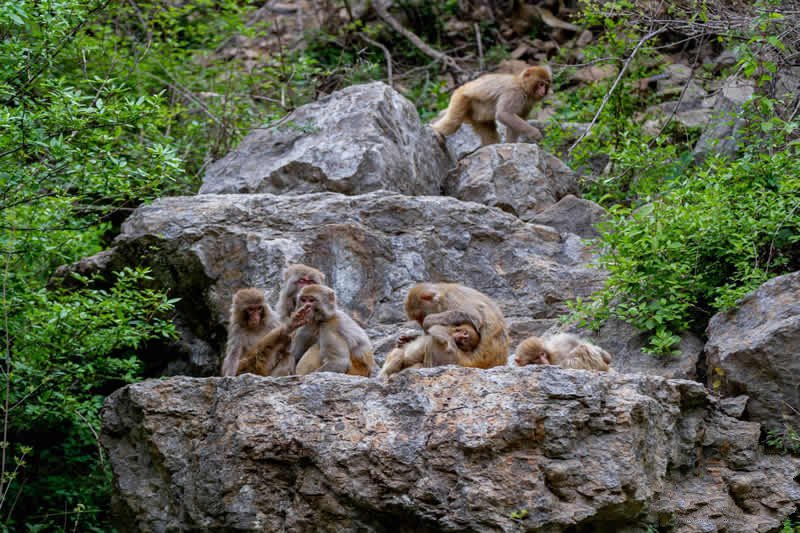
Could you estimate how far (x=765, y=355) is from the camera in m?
6.79

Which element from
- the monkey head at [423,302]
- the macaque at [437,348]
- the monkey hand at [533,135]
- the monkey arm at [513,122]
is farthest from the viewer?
the monkey hand at [533,135]

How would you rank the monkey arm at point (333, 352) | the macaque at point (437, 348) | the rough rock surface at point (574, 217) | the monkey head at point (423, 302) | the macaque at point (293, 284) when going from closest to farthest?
the macaque at point (437, 348) < the monkey arm at point (333, 352) < the monkey head at point (423, 302) < the macaque at point (293, 284) < the rough rock surface at point (574, 217)

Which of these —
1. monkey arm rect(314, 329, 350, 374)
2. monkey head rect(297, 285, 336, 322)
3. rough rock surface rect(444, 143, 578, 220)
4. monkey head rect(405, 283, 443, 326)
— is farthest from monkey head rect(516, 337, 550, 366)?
rough rock surface rect(444, 143, 578, 220)

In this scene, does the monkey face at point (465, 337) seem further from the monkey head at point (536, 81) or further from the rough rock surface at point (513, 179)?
the monkey head at point (536, 81)

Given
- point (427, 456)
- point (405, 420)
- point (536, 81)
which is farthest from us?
point (536, 81)

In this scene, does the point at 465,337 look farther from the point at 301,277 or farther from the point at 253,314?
the point at 253,314

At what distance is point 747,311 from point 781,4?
3577 mm

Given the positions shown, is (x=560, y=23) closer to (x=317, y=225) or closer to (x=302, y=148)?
(x=302, y=148)

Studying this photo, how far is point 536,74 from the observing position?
12.8 m

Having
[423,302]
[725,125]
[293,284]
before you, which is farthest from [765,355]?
[725,125]

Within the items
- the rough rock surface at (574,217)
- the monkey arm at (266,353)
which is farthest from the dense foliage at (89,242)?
the monkey arm at (266,353)

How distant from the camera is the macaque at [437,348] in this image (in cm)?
657

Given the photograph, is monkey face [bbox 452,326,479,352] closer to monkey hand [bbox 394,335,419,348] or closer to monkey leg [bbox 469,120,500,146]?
monkey hand [bbox 394,335,419,348]

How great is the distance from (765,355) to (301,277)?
314cm
